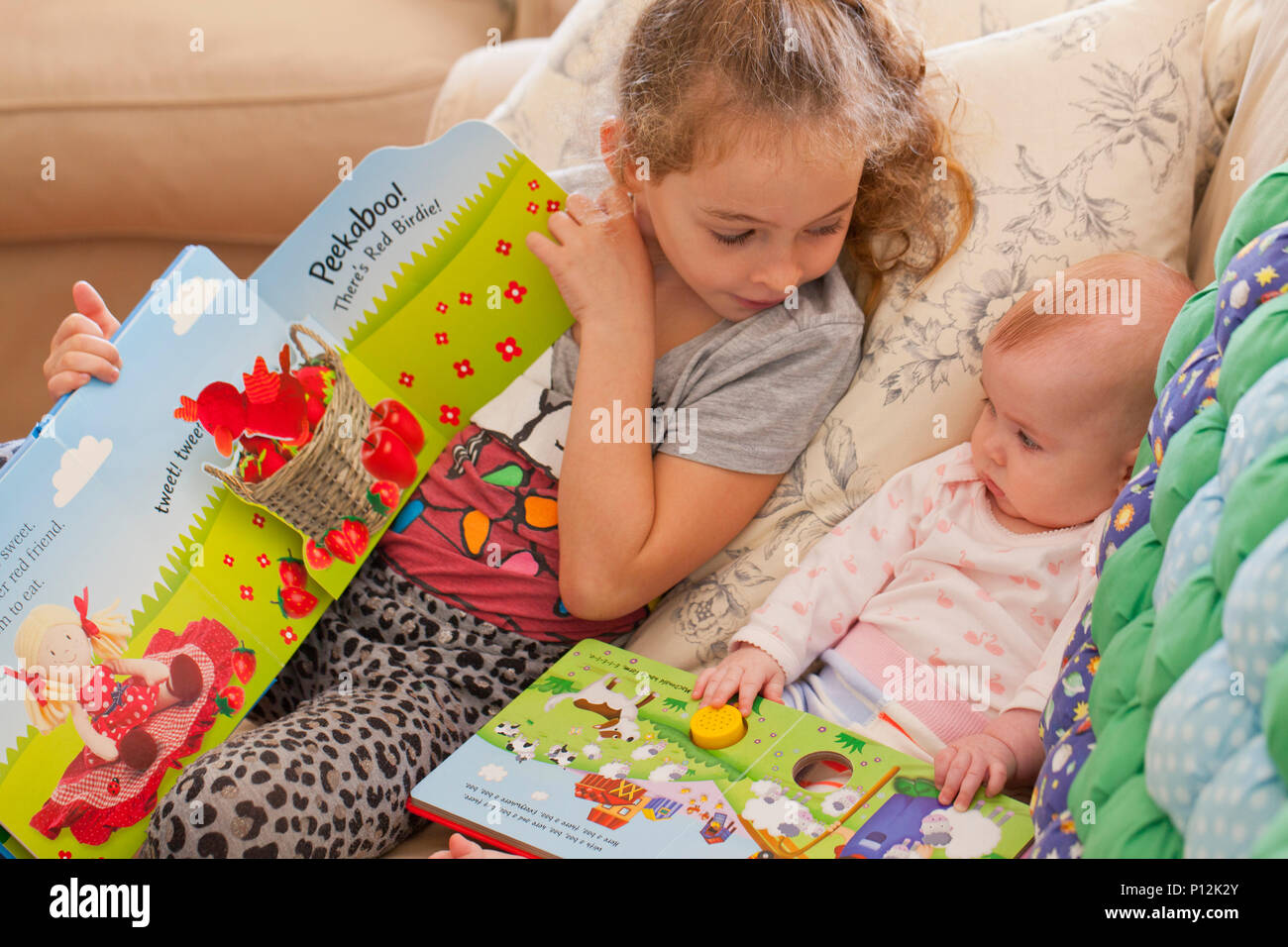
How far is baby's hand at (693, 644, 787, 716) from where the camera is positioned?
833 mm

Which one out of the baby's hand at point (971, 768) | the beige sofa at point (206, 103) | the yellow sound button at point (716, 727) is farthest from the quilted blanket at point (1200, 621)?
the beige sofa at point (206, 103)

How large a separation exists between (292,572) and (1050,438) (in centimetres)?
64

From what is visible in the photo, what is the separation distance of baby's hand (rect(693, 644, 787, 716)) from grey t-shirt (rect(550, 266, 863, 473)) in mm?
167

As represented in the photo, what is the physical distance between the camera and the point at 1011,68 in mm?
953

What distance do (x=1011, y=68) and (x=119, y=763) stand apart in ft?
3.05

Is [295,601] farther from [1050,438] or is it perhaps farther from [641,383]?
[1050,438]

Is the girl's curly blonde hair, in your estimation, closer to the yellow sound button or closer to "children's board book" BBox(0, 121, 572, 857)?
"children's board book" BBox(0, 121, 572, 857)

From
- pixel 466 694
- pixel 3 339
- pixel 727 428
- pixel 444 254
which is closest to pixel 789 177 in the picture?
pixel 727 428

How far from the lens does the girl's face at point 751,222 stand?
838 millimetres

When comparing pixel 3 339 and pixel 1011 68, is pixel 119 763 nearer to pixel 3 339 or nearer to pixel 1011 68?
pixel 1011 68

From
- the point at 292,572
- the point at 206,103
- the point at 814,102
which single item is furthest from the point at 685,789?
the point at 206,103

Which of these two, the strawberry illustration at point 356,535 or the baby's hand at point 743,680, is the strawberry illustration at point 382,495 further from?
the baby's hand at point 743,680

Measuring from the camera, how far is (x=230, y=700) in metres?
0.90

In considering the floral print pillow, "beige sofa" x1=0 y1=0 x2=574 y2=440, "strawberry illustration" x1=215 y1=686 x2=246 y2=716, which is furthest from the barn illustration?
"beige sofa" x1=0 y1=0 x2=574 y2=440
